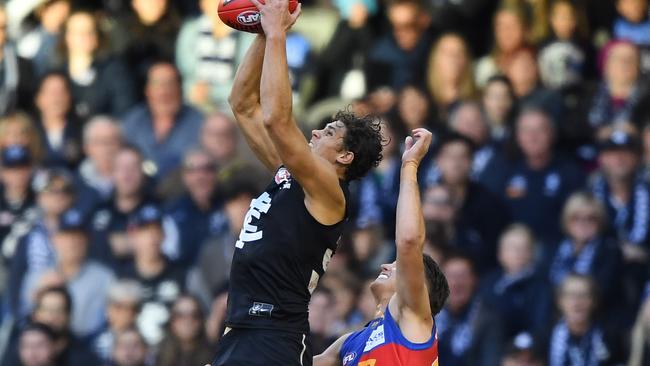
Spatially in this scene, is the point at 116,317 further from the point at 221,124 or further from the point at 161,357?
the point at 221,124

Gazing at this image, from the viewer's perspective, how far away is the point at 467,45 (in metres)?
14.3

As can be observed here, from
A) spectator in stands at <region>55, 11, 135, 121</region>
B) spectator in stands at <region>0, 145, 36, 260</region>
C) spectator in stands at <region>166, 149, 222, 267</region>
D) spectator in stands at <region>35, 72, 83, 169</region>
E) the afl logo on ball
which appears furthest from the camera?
spectator in stands at <region>55, 11, 135, 121</region>

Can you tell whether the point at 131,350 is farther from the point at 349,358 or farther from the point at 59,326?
the point at 349,358

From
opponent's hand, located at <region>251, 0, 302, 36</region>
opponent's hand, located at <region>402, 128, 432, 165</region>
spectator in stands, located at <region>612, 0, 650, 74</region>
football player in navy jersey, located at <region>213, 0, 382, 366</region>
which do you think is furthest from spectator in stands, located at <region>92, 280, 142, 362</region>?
opponent's hand, located at <region>251, 0, 302, 36</region>

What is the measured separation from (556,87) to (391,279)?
590 cm

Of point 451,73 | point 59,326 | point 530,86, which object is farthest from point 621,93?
point 59,326

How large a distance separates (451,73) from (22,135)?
145 inches

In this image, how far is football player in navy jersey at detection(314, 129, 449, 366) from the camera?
7375mm

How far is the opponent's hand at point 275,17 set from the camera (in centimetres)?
725

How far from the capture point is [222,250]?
494 inches

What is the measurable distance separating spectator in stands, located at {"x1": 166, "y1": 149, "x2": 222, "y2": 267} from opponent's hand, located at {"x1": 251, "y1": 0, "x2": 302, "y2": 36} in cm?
566

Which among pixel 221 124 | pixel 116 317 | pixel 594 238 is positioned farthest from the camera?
pixel 221 124

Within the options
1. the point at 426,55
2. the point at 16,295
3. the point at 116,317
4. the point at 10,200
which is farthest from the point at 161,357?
the point at 426,55

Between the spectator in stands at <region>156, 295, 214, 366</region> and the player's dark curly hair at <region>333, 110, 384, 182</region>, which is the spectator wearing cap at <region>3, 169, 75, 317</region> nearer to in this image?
the spectator in stands at <region>156, 295, 214, 366</region>
